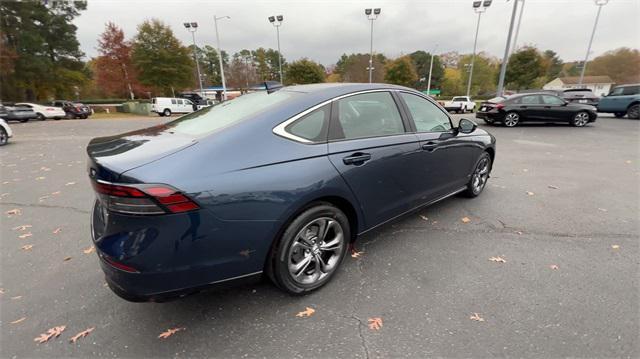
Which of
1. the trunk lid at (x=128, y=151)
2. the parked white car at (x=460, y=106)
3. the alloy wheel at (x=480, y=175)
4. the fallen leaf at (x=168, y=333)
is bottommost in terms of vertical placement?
the parked white car at (x=460, y=106)

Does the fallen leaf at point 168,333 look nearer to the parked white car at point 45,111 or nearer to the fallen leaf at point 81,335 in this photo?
the fallen leaf at point 81,335

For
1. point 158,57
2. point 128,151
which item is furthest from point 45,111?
point 128,151

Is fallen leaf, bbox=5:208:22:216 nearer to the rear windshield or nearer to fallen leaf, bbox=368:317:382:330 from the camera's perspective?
the rear windshield

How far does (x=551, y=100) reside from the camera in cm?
1200

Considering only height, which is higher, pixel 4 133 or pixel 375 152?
pixel 375 152

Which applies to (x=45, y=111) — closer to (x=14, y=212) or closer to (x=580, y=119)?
(x=14, y=212)

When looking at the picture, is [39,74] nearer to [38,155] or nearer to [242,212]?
[38,155]

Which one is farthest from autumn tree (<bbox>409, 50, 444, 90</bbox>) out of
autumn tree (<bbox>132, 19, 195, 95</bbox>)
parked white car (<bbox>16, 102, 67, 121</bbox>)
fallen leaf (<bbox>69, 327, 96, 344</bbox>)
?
fallen leaf (<bbox>69, 327, 96, 344</bbox>)

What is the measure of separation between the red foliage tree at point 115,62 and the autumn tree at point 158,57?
9.37 ft

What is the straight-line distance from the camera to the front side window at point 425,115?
3115 mm

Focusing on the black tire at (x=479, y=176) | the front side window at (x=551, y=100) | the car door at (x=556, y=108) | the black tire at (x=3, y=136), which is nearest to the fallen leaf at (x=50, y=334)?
the black tire at (x=479, y=176)

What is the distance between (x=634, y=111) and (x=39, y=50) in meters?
48.8

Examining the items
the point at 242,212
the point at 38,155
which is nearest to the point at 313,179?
the point at 242,212

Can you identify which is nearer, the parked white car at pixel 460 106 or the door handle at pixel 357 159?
the door handle at pixel 357 159
